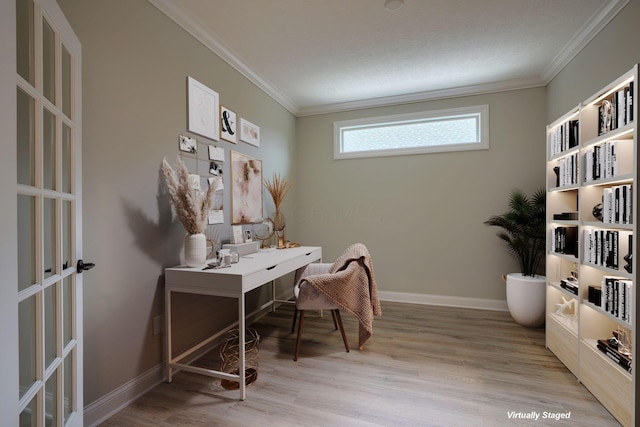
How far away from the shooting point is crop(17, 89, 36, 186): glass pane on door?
36.8 inches

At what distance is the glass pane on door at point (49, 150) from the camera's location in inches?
42.8

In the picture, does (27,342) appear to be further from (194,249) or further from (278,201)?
(278,201)

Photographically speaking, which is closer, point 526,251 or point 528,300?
point 528,300

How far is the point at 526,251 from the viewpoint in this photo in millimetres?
3082

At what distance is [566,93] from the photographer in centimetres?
284

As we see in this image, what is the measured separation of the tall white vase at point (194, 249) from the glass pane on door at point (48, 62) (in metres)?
1.06

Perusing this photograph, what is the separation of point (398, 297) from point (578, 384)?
1974mm

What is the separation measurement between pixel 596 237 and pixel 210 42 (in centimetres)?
313

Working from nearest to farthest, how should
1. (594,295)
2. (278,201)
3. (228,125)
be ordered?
(594,295) < (228,125) < (278,201)

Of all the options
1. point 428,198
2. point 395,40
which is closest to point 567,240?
point 428,198

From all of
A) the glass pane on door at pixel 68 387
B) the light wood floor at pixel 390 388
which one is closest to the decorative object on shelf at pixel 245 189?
the light wood floor at pixel 390 388

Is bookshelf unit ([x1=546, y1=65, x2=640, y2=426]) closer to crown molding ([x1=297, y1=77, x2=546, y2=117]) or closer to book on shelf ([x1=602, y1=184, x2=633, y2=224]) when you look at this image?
book on shelf ([x1=602, y1=184, x2=633, y2=224])

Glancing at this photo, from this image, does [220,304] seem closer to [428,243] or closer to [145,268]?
[145,268]

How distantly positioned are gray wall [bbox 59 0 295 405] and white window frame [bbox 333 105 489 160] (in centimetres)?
212
